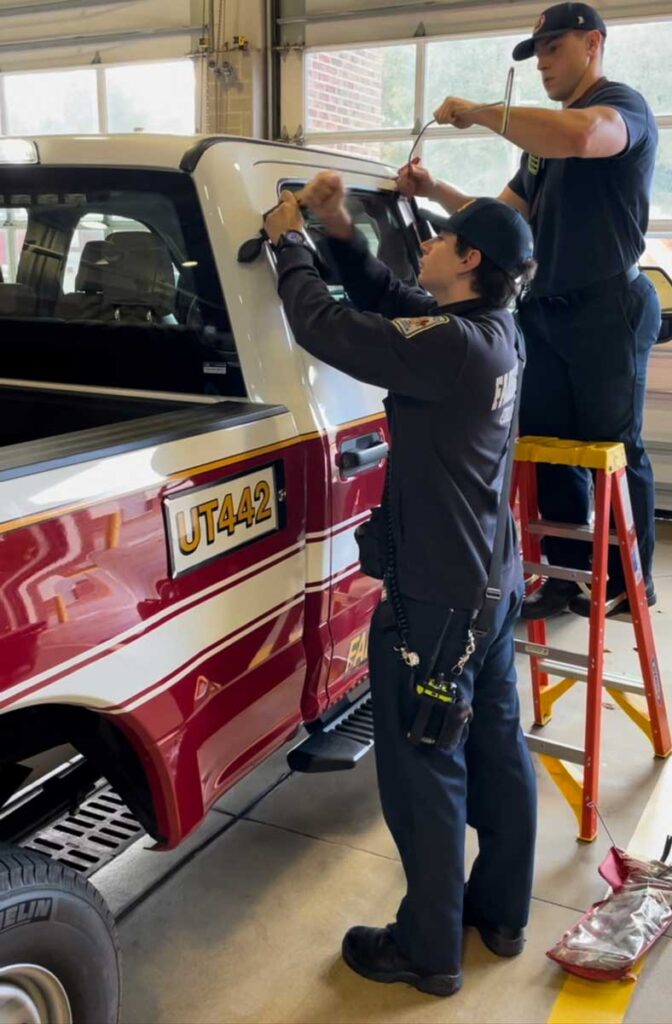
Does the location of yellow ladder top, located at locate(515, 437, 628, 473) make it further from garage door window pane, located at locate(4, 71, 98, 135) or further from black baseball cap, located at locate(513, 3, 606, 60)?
garage door window pane, located at locate(4, 71, 98, 135)

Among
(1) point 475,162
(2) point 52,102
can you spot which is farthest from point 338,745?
(2) point 52,102

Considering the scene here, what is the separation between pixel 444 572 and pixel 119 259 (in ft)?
4.83

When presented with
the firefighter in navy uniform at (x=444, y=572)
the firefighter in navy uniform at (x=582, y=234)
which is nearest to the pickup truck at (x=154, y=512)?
the firefighter in navy uniform at (x=444, y=572)

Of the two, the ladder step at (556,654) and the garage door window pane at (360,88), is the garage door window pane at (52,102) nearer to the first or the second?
the garage door window pane at (360,88)

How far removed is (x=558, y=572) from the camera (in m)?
3.20

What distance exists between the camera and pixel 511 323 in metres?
2.34

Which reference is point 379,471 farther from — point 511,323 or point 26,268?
point 26,268

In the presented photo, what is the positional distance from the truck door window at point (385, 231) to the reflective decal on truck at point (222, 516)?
0.95 meters

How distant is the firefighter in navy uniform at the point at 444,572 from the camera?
2.21 metres

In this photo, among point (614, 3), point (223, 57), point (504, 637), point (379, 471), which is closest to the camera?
point (504, 637)

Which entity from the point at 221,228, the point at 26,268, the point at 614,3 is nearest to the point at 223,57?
the point at 614,3

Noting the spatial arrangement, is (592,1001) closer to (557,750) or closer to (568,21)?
(557,750)

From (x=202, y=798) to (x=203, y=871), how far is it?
79 centimetres

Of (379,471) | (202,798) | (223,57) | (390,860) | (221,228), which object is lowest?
(390,860)
